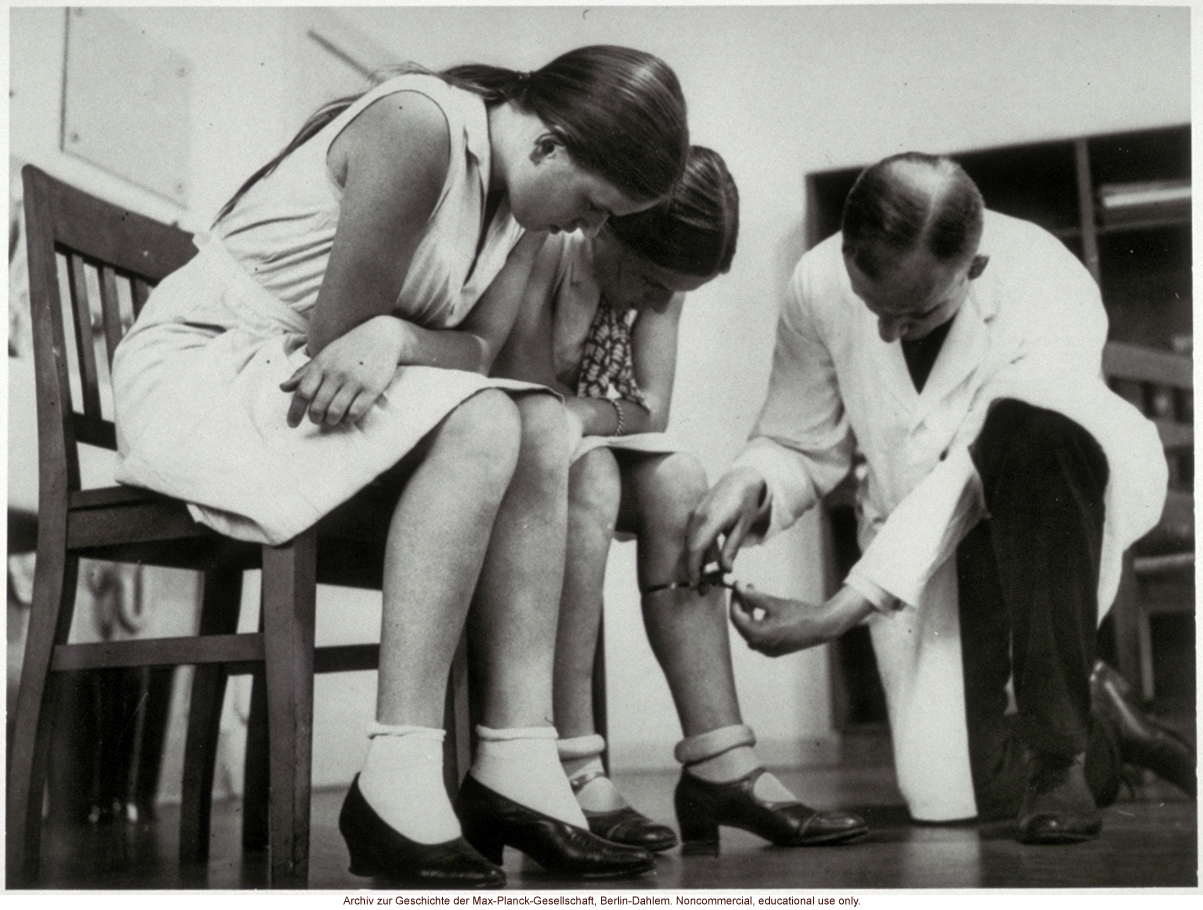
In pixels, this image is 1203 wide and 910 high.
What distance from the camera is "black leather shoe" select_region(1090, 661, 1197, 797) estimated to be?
4.76 ft

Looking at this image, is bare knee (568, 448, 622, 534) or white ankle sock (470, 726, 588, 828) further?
bare knee (568, 448, 622, 534)

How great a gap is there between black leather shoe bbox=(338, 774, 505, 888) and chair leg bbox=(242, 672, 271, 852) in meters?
0.42

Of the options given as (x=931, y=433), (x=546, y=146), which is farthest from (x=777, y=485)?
(x=546, y=146)

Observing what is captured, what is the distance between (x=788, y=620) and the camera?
122cm

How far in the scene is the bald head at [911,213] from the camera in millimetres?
1265

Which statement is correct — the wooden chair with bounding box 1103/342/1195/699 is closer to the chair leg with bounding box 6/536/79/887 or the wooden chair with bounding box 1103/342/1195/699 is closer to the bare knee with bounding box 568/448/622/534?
the bare knee with bounding box 568/448/622/534

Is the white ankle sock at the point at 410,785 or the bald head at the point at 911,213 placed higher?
the bald head at the point at 911,213

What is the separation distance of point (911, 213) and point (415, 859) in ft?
2.70

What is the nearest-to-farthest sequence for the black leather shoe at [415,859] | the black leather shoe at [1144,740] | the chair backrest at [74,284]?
the black leather shoe at [415,859] < the chair backrest at [74,284] < the black leather shoe at [1144,740]

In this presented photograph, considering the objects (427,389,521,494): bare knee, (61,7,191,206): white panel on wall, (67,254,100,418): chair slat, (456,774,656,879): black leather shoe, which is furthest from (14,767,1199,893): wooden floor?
(61,7,191,206): white panel on wall

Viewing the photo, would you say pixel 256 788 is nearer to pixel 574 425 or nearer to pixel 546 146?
pixel 574 425

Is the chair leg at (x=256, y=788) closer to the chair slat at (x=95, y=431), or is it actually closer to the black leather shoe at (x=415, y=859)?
the chair slat at (x=95, y=431)

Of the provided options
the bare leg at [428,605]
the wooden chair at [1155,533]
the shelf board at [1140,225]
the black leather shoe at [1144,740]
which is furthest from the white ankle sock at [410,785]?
the shelf board at [1140,225]

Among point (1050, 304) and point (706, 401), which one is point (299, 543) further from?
point (706, 401)
